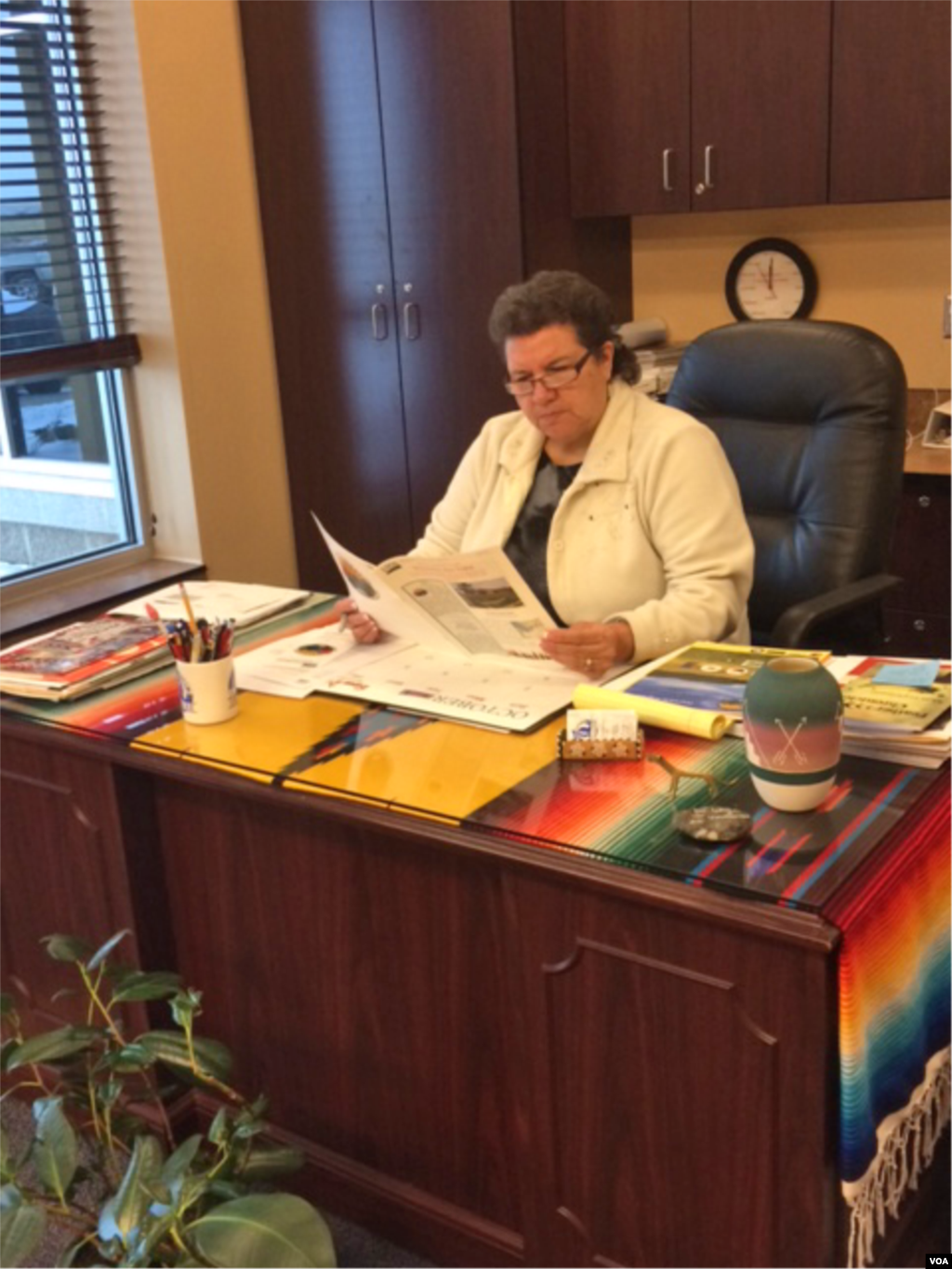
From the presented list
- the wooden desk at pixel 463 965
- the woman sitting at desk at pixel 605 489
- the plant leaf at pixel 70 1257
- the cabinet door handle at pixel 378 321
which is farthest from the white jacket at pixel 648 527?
the cabinet door handle at pixel 378 321

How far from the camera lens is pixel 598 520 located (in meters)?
2.17

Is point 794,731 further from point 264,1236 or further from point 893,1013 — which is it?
point 264,1236

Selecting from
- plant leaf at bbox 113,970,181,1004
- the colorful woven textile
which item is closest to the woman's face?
the colorful woven textile

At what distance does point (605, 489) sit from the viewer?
2162 millimetres

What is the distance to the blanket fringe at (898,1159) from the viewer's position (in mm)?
1370

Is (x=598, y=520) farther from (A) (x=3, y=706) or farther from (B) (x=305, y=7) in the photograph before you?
(B) (x=305, y=7)

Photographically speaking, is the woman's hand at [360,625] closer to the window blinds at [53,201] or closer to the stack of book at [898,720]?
the stack of book at [898,720]

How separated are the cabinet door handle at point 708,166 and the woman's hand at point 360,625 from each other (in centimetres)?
→ 172

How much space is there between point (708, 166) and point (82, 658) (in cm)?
201

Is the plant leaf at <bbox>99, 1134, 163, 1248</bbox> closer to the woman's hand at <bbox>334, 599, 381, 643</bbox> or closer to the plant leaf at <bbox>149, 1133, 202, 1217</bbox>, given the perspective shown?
the plant leaf at <bbox>149, 1133, 202, 1217</bbox>

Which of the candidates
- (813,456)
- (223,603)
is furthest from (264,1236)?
(813,456)

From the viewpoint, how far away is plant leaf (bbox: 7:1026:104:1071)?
5.23ft

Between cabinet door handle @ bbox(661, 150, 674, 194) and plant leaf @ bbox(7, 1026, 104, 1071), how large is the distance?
2472 millimetres

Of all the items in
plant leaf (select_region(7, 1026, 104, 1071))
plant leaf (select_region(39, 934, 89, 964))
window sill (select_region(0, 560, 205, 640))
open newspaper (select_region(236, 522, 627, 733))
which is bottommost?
plant leaf (select_region(7, 1026, 104, 1071))
